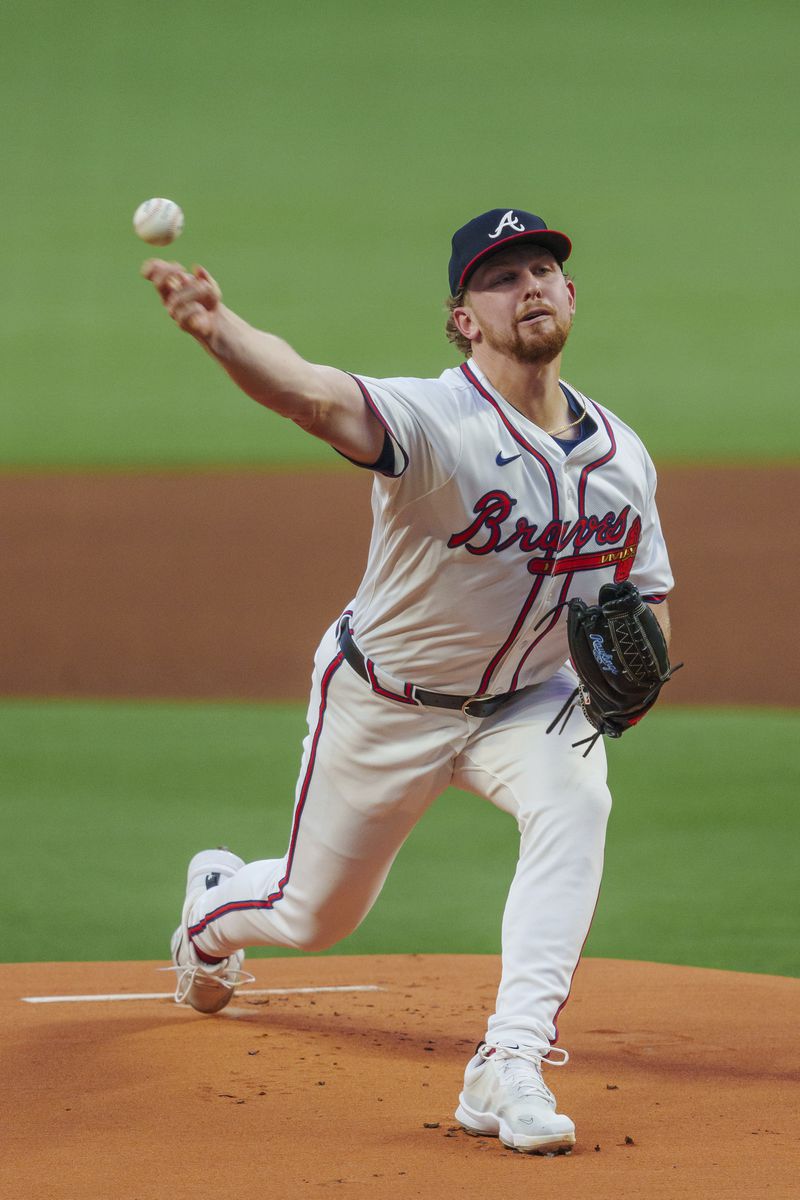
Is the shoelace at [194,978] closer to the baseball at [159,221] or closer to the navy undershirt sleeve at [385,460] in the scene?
the navy undershirt sleeve at [385,460]

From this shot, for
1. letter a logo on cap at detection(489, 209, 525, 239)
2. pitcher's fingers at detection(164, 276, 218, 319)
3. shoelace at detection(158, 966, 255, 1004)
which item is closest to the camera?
pitcher's fingers at detection(164, 276, 218, 319)

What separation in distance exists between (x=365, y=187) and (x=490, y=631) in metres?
5.87

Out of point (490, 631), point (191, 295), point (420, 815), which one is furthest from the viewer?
point (420, 815)

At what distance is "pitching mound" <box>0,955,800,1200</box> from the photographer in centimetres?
202

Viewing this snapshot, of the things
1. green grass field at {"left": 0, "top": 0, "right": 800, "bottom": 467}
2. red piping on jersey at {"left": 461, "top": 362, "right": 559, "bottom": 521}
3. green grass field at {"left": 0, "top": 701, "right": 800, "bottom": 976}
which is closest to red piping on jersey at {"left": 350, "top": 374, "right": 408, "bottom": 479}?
red piping on jersey at {"left": 461, "top": 362, "right": 559, "bottom": 521}

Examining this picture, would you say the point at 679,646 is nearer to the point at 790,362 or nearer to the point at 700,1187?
the point at 790,362

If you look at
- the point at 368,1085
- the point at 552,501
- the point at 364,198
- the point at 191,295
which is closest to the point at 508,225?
the point at 552,501

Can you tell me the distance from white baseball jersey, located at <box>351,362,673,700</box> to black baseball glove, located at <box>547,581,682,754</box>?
0.34 feet

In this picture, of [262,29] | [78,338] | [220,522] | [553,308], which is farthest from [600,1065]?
[262,29]

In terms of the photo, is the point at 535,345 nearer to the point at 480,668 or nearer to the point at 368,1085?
the point at 480,668

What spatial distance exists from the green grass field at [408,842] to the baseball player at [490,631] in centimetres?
156

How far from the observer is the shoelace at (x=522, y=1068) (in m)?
2.20

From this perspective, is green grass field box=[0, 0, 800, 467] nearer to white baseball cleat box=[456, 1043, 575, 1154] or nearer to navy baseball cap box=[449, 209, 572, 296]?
navy baseball cap box=[449, 209, 572, 296]

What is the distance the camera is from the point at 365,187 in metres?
7.92
